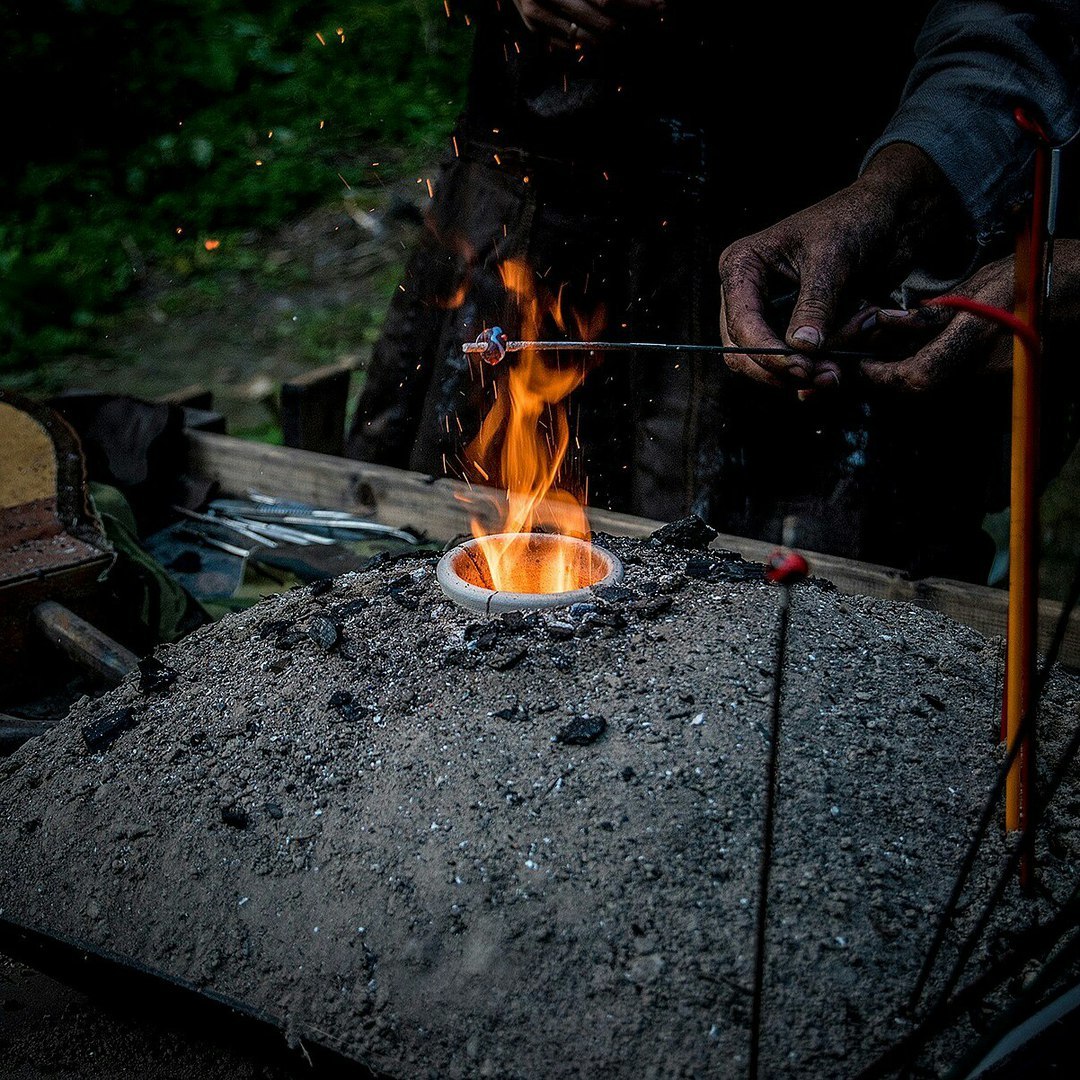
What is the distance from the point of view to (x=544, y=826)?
1533 mm

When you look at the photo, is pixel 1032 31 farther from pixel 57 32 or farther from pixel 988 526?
pixel 57 32

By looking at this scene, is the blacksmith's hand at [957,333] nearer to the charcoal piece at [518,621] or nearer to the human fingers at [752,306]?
the human fingers at [752,306]

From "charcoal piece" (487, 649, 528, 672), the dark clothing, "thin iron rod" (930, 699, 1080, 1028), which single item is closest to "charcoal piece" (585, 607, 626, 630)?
"charcoal piece" (487, 649, 528, 672)

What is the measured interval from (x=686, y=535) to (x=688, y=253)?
50.7 inches

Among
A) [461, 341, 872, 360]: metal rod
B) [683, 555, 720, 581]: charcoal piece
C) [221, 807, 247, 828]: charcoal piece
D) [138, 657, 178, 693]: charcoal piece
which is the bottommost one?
[221, 807, 247, 828]: charcoal piece

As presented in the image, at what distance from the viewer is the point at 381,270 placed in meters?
7.83

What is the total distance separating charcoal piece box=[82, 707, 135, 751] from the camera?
6.23 feet

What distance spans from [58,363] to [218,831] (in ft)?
19.9

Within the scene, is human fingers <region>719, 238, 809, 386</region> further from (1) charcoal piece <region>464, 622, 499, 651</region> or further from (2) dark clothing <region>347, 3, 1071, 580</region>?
(2) dark clothing <region>347, 3, 1071, 580</region>

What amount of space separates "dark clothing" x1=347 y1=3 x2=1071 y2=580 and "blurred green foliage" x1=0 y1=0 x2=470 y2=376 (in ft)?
17.0

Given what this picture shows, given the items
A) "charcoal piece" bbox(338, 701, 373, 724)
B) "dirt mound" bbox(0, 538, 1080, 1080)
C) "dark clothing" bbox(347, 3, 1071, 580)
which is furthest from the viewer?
"dark clothing" bbox(347, 3, 1071, 580)

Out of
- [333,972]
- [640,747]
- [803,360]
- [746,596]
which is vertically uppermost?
[803,360]

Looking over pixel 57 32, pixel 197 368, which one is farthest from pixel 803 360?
pixel 57 32

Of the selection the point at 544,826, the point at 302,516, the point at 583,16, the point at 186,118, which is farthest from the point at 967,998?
the point at 186,118
